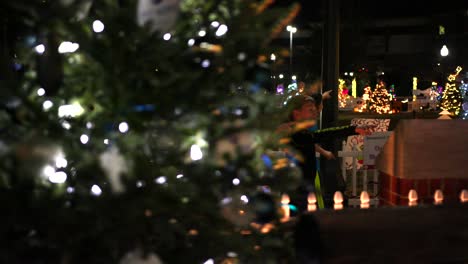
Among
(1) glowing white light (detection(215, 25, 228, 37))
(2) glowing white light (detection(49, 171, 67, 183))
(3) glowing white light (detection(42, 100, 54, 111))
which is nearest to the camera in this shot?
(1) glowing white light (detection(215, 25, 228, 37))

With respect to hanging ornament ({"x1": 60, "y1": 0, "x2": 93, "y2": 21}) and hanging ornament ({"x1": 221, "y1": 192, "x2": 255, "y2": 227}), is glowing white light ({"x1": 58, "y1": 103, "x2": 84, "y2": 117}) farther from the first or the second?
hanging ornament ({"x1": 221, "y1": 192, "x2": 255, "y2": 227})

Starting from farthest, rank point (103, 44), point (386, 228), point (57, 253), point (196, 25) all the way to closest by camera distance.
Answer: point (386, 228)
point (196, 25)
point (103, 44)
point (57, 253)

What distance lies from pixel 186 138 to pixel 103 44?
18.2 inches

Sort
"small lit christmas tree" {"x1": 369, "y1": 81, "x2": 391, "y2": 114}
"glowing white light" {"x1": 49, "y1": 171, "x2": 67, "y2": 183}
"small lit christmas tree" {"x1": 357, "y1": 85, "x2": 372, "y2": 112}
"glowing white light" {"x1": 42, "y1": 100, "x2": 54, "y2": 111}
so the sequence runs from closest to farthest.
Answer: "glowing white light" {"x1": 42, "y1": 100, "x2": 54, "y2": 111}, "glowing white light" {"x1": 49, "y1": 171, "x2": 67, "y2": 183}, "small lit christmas tree" {"x1": 369, "y1": 81, "x2": 391, "y2": 114}, "small lit christmas tree" {"x1": 357, "y1": 85, "x2": 372, "y2": 112}

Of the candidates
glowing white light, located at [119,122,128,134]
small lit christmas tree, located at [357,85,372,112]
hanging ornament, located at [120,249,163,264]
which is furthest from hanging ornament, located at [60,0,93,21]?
small lit christmas tree, located at [357,85,372,112]

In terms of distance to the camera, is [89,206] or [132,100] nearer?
[89,206]

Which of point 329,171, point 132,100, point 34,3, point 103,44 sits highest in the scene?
point 34,3

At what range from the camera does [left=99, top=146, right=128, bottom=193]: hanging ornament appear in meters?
1.73

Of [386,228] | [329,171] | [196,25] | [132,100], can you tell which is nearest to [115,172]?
[132,100]

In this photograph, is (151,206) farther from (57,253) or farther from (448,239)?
(448,239)

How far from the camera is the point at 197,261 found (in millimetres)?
2158

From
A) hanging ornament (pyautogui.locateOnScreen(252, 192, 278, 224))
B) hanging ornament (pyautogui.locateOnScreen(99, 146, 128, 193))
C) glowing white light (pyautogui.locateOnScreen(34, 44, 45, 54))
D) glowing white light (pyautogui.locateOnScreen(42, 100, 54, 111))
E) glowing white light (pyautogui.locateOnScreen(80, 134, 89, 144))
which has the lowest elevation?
hanging ornament (pyautogui.locateOnScreen(252, 192, 278, 224))

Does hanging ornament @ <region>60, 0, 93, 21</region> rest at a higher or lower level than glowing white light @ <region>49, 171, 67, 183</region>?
higher

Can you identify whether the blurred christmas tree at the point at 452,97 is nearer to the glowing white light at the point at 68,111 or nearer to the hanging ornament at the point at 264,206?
the hanging ornament at the point at 264,206
